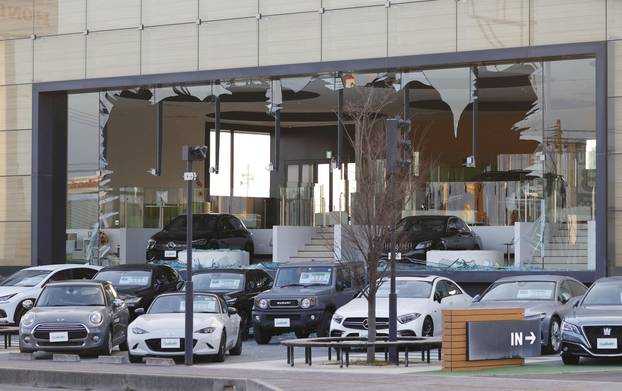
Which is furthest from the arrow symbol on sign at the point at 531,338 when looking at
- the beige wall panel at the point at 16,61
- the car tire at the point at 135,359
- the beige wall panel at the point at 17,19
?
the beige wall panel at the point at 17,19

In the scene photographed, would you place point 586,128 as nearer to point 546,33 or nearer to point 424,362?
point 546,33

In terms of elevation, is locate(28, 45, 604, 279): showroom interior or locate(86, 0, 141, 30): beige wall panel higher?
locate(86, 0, 141, 30): beige wall panel

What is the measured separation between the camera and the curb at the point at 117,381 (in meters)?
18.3

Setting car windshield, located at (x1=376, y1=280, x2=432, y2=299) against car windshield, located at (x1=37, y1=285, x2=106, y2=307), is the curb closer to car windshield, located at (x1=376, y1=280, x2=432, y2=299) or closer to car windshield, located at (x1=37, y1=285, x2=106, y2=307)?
car windshield, located at (x1=37, y1=285, x2=106, y2=307)

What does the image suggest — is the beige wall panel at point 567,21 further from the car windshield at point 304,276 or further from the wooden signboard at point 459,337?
the wooden signboard at point 459,337

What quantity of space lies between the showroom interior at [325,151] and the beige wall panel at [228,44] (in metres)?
0.42

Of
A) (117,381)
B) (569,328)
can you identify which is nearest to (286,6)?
(569,328)

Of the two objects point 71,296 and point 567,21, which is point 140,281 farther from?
point 567,21

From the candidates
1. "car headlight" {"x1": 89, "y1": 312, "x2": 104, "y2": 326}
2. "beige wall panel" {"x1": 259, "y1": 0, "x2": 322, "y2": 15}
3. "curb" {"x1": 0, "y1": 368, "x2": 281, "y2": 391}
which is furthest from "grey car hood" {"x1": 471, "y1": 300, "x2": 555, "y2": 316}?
"beige wall panel" {"x1": 259, "y1": 0, "x2": 322, "y2": 15}

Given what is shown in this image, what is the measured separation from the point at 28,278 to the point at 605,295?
50.9ft

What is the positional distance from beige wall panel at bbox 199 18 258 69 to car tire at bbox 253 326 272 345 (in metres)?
9.80

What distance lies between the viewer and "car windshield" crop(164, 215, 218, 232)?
40.1 m

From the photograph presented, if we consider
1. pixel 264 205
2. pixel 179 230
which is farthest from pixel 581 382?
pixel 264 205

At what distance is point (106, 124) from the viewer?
40.3 m
